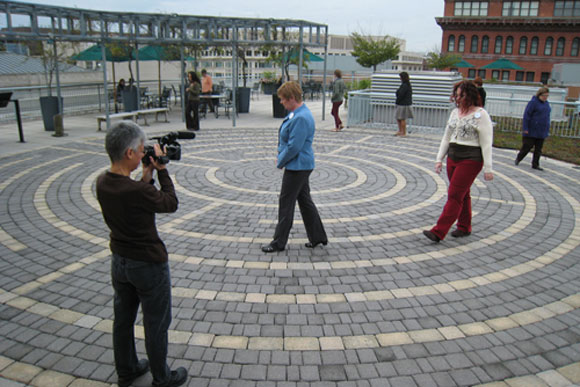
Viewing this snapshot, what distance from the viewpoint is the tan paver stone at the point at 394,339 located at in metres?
3.80

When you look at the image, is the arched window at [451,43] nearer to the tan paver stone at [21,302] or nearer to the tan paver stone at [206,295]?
the tan paver stone at [206,295]

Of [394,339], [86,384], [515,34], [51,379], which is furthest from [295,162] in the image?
[515,34]

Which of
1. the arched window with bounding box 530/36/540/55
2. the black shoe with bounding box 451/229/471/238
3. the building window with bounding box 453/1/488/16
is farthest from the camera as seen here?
the building window with bounding box 453/1/488/16

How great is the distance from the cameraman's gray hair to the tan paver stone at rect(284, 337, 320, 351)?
1945 mm

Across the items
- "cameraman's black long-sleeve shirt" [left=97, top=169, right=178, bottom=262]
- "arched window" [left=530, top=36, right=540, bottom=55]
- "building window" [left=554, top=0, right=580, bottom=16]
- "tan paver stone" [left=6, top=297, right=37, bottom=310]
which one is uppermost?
"building window" [left=554, top=0, right=580, bottom=16]

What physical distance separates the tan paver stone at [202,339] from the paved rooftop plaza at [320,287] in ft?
0.05

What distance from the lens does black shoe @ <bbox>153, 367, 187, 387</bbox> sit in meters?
3.19

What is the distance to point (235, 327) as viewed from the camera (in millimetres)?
3992

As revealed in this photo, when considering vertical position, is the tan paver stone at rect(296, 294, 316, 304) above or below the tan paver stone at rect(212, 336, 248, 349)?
above

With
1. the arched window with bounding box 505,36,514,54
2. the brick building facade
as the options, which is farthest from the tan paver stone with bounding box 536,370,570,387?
the arched window with bounding box 505,36,514,54

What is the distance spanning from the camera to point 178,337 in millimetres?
3830

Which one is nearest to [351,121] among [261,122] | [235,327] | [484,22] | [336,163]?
[261,122]

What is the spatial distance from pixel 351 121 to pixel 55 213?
11985mm

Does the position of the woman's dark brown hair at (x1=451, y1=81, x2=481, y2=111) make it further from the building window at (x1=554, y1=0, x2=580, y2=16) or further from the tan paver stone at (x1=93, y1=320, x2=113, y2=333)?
the building window at (x1=554, y1=0, x2=580, y2=16)
